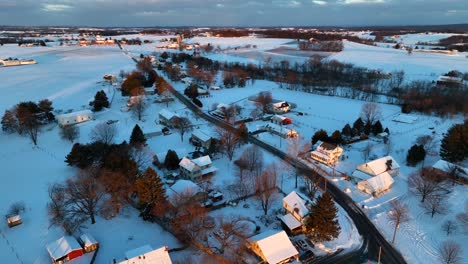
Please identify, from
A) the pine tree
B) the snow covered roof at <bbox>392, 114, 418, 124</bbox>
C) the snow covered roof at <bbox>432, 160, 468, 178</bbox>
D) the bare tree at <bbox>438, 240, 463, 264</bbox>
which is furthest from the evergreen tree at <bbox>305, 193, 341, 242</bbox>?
the snow covered roof at <bbox>392, 114, 418, 124</bbox>

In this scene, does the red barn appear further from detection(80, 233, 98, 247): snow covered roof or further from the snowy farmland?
the snowy farmland

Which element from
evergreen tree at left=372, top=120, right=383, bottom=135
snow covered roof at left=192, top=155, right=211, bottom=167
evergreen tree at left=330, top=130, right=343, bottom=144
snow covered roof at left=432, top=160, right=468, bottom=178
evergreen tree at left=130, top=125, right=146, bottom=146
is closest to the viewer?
snow covered roof at left=432, top=160, right=468, bottom=178

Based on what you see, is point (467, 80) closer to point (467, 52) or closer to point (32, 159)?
point (467, 52)

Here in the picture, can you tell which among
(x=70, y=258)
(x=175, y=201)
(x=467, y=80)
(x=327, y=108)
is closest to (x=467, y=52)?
(x=467, y=80)

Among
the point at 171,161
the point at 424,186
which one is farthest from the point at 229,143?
the point at 424,186

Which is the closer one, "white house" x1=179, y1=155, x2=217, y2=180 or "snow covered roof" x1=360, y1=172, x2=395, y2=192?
"snow covered roof" x1=360, y1=172, x2=395, y2=192

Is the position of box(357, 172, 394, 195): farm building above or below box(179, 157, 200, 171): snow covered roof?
below

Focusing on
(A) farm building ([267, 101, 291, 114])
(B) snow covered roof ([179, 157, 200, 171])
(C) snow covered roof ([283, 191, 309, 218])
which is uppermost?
(A) farm building ([267, 101, 291, 114])
